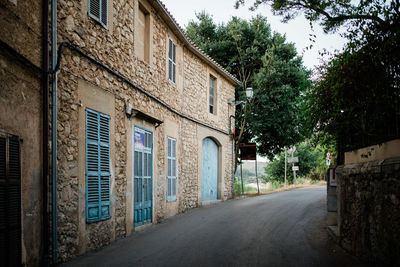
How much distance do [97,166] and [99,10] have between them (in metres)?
3.14

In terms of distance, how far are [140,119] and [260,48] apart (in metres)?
14.0

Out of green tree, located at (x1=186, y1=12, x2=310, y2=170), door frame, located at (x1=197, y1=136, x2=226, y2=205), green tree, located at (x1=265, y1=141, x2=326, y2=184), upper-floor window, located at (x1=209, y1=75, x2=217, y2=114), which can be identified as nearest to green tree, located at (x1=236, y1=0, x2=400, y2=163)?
door frame, located at (x1=197, y1=136, x2=226, y2=205)

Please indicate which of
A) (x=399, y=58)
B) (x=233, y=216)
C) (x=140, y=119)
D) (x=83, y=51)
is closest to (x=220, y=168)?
(x=233, y=216)

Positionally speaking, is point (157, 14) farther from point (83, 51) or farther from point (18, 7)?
point (18, 7)

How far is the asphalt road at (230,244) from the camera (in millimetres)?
6160

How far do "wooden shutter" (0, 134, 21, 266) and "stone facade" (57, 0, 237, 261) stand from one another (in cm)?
109

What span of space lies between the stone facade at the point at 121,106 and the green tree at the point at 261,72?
6.34 meters

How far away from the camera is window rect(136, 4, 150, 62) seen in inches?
393

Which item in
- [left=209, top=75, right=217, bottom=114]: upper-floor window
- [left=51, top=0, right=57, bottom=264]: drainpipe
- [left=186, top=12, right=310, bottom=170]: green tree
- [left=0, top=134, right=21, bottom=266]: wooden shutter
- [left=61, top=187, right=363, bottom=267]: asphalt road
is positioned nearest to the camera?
[left=0, top=134, right=21, bottom=266]: wooden shutter

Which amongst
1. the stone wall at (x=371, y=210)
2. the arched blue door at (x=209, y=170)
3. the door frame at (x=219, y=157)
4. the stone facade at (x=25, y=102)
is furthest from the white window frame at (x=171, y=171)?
the stone facade at (x=25, y=102)

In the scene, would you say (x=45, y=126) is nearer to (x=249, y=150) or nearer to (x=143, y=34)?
(x=143, y=34)

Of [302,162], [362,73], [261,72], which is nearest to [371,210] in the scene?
[362,73]

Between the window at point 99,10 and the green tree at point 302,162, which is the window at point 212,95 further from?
the green tree at point 302,162

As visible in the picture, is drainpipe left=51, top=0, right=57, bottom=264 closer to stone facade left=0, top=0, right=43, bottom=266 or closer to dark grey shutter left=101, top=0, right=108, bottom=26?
stone facade left=0, top=0, right=43, bottom=266
